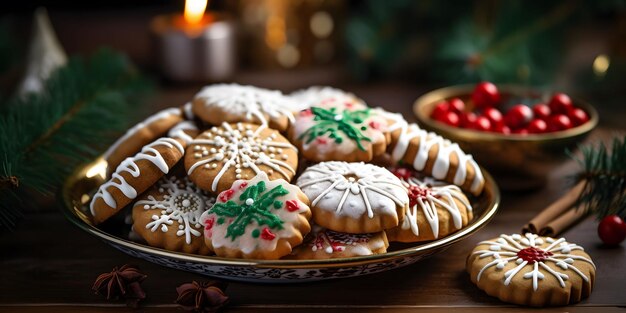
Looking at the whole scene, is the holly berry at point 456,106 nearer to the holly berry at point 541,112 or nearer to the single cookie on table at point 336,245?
the holly berry at point 541,112

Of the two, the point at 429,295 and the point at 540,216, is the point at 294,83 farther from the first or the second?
the point at 429,295

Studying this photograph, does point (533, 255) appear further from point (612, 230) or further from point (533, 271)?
point (612, 230)

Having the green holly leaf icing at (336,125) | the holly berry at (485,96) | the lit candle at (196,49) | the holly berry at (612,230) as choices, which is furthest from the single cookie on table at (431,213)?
the lit candle at (196,49)

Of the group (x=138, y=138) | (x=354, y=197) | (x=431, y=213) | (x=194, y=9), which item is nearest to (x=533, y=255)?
(x=431, y=213)

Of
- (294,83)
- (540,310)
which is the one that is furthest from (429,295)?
(294,83)

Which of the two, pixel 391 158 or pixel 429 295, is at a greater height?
pixel 391 158
